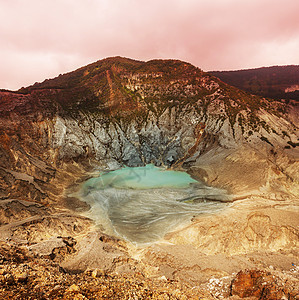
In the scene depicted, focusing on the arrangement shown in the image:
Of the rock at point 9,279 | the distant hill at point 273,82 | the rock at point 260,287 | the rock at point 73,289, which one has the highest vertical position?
the distant hill at point 273,82

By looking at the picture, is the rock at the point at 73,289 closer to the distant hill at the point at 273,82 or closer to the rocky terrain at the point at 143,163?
the rocky terrain at the point at 143,163

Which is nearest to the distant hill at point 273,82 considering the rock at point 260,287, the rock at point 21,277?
the rock at point 260,287

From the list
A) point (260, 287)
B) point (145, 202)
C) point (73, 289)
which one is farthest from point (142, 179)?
point (73, 289)

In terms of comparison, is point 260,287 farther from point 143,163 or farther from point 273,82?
point 273,82

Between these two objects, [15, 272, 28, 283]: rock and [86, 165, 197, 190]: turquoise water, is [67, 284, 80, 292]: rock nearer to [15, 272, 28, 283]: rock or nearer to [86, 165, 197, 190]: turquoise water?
[15, 272, 28, 283]: rock

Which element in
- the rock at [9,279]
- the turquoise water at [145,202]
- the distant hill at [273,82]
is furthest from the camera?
the distant hill at [273,82]

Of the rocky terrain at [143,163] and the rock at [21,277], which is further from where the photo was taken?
the rocky terrain at [143,163]

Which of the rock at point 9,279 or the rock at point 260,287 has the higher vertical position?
the rock at point 9,279

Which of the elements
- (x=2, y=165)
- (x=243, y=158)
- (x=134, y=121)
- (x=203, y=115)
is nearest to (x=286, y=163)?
(x=243, y=158)

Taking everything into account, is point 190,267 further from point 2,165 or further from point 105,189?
point 2,165
